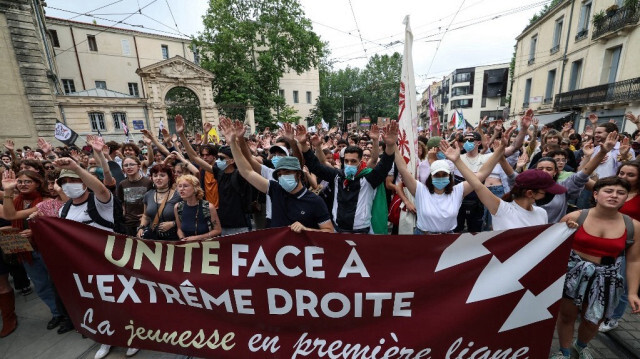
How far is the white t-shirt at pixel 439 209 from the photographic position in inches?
118

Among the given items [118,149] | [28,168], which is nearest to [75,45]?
[118,149]

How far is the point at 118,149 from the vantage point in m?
6.94

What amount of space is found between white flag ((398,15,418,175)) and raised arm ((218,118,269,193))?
182 centimetres

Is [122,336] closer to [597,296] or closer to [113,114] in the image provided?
[597,296]

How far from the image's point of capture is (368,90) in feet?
165

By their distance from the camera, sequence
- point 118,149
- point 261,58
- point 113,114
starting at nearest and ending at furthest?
point 118,149 < point 113,114 < point 261,58

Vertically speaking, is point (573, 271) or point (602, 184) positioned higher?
point (602, 184)

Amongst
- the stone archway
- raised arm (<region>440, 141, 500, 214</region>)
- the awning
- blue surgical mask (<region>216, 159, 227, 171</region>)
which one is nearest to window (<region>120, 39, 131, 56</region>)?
the stone archway

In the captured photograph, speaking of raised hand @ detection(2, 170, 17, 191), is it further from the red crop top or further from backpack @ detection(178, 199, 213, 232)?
the red crop top

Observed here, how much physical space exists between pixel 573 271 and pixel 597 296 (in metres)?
0.24

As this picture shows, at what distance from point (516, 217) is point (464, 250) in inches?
25.6

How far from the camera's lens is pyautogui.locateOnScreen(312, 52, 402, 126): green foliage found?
158 feet

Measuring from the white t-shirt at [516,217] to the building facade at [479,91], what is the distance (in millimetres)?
44400

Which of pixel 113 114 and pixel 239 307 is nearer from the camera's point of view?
pixel 239 307
